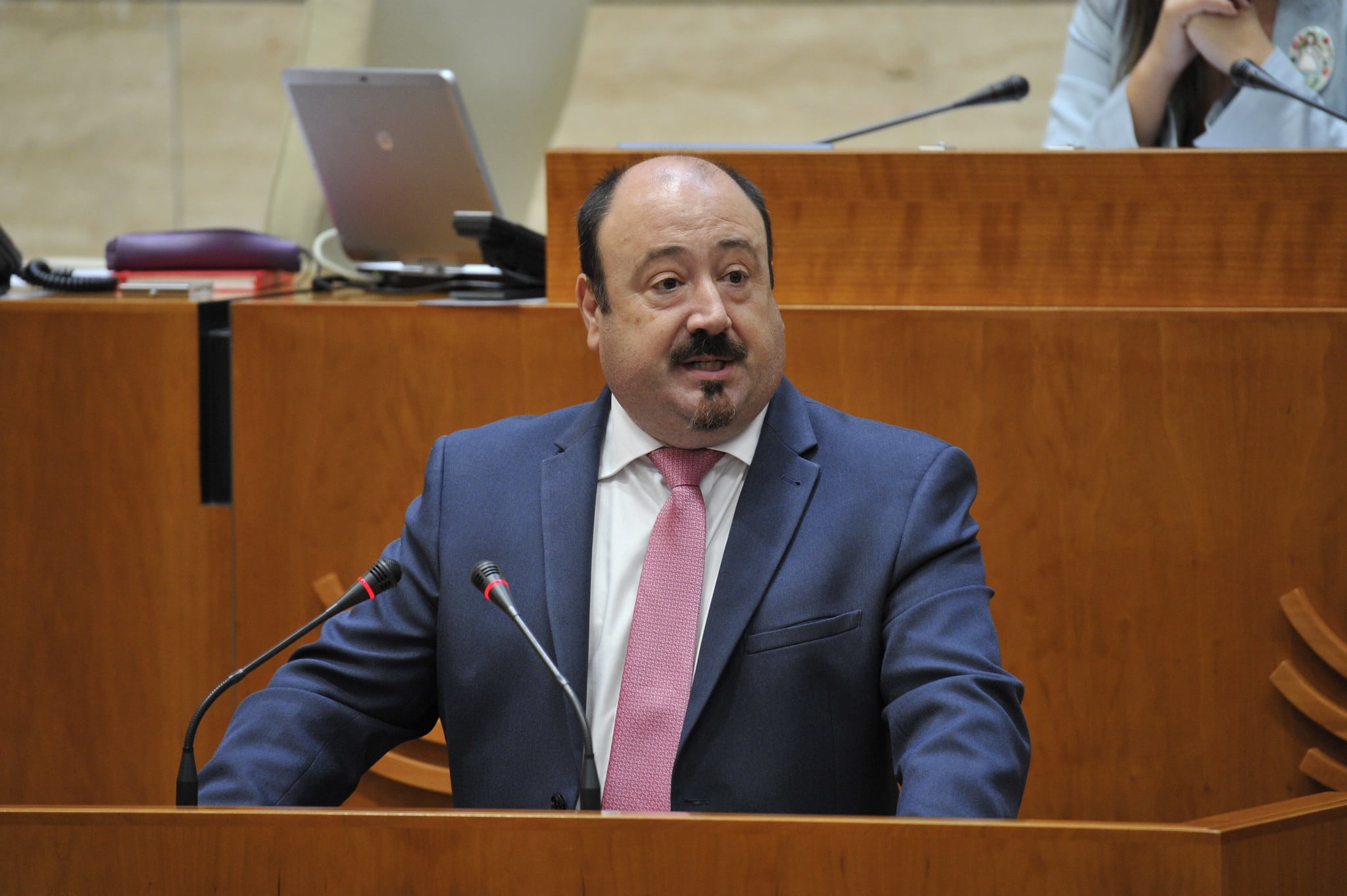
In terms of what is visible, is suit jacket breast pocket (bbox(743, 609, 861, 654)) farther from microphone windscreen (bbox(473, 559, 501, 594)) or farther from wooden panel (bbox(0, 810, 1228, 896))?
wooden panel (bbox(0, 810, 1228, 896))

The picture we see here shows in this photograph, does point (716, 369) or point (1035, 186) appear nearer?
point (716, 369)

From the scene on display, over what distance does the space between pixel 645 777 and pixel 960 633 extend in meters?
0.38

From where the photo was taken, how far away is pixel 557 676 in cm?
133

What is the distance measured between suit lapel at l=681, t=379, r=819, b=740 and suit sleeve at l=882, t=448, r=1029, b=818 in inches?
5.4

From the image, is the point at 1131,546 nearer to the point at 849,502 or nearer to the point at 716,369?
the point at 849,502

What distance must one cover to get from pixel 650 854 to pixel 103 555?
4.81 feet

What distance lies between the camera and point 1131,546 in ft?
6.72

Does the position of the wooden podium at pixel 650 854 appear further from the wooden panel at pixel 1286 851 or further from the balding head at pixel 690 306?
the balding head at pixel 690 306

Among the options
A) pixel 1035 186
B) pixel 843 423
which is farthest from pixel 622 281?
pixel 1035 186

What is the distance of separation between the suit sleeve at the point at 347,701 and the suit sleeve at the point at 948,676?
1.83ft

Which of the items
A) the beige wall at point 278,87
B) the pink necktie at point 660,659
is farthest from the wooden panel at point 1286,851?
the beige wall at point 278,87

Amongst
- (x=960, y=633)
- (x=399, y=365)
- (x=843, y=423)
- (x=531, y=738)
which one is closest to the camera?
(x=960, y=633)

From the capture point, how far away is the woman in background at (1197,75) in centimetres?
239

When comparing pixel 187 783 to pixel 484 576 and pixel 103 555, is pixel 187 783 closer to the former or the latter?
pixel 484 576
